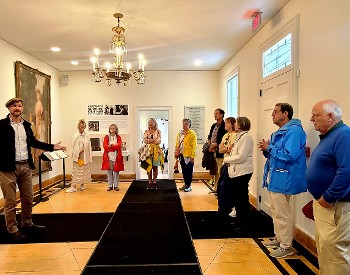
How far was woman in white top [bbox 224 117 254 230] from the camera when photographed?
370 centimetres

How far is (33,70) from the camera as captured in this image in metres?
6.06

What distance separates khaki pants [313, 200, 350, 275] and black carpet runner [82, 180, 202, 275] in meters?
1.10

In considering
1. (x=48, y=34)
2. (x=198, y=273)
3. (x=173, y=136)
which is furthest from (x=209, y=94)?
(x=198, y=273)

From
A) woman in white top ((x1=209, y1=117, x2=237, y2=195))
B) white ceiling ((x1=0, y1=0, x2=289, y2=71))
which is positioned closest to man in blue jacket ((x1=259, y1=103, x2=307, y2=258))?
woman in white top ((x1=209, y1=117, x2=237, y2=195))

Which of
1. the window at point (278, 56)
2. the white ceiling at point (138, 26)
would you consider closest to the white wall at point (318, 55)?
the window at point (278, 56)

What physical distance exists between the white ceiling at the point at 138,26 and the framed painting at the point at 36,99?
43 centimetres

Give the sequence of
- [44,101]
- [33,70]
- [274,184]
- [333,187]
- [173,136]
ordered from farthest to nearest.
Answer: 1. [173,136]
2. [44,101]
3. [33,70]
4. [274,184]
5. [333,187]

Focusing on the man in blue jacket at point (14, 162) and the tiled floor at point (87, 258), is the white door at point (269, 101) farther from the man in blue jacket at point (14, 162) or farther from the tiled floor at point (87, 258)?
the man in blue jacket at point (14, 162)

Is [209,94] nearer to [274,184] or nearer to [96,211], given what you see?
[96,211]

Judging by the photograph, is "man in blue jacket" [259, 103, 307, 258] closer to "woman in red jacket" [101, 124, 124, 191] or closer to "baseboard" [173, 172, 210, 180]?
"woman in red jacket" [101, 124, 124, 191]

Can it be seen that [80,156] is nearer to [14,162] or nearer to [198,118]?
[14,162]

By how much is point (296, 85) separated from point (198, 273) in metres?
2.26

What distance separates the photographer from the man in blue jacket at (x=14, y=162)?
340cm

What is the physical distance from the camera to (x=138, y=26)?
173 inches
